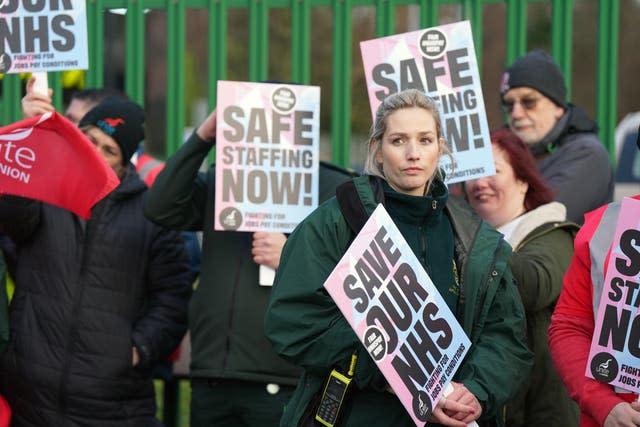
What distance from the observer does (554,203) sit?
4.92 meters

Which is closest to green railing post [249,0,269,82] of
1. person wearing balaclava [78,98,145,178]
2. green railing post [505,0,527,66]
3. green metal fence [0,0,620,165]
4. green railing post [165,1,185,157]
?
green metal fence [0,0,620,165]

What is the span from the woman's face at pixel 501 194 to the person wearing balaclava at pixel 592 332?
974 millimetres

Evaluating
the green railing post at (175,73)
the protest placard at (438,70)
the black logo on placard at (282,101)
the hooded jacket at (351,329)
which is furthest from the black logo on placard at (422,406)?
the green railing post at (175,73)

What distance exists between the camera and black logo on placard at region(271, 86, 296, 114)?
502 cm

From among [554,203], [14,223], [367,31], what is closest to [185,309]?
[14,223]

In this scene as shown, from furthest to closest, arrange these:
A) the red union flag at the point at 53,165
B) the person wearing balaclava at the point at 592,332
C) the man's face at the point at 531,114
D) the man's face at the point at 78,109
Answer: the man's face at the point at 78,109, the man's face at the point at 531,114, the red union flag at the point at 53,165, the person wearing balaclava at the point at 592,332

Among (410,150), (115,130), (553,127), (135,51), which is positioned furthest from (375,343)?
(135,51)

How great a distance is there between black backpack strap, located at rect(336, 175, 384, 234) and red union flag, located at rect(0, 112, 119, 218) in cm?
153

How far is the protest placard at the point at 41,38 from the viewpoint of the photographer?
5.25m

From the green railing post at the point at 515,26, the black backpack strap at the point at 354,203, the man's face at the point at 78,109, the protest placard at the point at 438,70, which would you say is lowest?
the black backpack strap at the point at 354,203

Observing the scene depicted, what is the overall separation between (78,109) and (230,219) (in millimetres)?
1460

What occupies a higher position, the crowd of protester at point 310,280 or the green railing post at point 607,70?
the green railing post at point 607,70

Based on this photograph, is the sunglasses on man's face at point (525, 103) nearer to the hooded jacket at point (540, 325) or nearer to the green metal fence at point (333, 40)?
the green metal fence at point (333, 40)

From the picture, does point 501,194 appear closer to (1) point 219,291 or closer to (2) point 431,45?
(2) point 431,45
